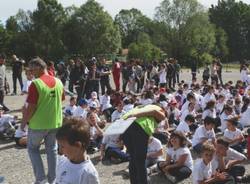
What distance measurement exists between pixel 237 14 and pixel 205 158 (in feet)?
264

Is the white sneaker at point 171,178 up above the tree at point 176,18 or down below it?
below

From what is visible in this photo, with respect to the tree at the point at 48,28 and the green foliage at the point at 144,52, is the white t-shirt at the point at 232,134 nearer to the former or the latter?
the green foliage at the point at 144,52

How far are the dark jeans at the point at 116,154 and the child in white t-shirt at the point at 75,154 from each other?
501cm

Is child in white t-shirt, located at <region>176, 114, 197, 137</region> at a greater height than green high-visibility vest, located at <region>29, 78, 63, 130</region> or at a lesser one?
lesser

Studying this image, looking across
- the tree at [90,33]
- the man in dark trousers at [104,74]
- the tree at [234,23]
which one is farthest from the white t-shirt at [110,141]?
the tree at [234,23]

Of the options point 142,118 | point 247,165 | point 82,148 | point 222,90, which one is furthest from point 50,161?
point 222,90

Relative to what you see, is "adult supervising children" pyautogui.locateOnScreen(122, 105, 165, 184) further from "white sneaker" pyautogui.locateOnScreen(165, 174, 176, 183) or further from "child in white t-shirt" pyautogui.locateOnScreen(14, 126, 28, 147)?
"child in white t-shirt" pyautogui.locateOnScreen(14, 126, 28, 147)

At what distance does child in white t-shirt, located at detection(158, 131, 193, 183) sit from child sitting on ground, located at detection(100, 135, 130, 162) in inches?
45.5

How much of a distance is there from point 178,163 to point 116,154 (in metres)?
1.52

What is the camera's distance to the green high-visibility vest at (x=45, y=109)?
611 centimetres

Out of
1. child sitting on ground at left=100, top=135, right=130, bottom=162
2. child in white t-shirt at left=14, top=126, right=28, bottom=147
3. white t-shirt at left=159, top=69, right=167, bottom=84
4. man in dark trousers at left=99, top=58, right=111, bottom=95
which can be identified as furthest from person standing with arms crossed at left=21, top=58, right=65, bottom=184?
white t-shirt at left=159, top=69, right=167, bottom=84

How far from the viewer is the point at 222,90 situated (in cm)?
1558

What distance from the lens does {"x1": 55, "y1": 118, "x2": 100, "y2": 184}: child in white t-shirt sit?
309 centimetres

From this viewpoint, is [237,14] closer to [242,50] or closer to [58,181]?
[242,50]
